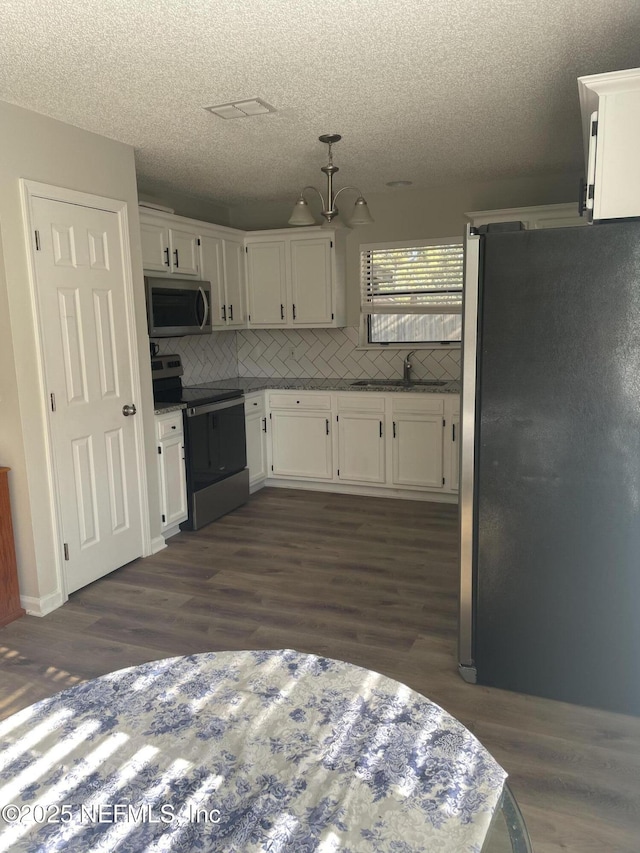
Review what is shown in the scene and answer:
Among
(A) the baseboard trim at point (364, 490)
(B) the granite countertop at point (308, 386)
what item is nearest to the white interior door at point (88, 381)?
(B) the granite countertop at point (308, 386)

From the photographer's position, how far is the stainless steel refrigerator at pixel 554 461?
226 centimetres

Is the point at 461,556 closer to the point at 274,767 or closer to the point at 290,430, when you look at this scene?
the point at 274,767

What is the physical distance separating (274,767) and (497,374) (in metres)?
1.69

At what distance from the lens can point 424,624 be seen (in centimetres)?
313

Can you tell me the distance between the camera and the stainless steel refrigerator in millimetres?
2258

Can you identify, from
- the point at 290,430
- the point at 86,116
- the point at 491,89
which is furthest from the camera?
the point at 290,430

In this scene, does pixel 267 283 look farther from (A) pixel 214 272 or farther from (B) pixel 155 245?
(B) pixel 155 245

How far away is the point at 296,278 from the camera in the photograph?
5.57 m

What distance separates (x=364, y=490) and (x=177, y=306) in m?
2.14

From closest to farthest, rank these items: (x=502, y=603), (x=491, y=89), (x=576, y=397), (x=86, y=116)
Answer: (x=576, y=397)
(x=502, y=603)
(x=491, y=89)
(x=86, y=116)

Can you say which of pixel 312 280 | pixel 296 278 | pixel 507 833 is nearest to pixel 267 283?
pixel 296 278

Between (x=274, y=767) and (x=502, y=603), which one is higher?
(x=274, y=767)

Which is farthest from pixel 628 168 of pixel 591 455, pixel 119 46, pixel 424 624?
pixel 424 624

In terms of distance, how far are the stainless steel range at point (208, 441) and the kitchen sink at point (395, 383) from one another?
108cm
